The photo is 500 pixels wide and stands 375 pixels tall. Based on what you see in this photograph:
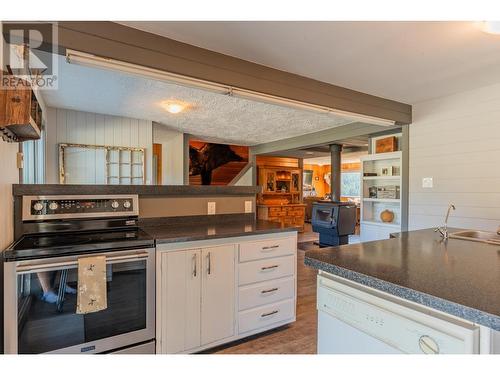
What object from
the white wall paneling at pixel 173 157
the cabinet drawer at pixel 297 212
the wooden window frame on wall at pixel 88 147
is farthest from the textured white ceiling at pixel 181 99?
the cabinet drawer at pixel 297 212

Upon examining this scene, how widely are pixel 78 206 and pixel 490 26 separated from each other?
2943 mm

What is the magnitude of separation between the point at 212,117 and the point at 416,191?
3026 mm

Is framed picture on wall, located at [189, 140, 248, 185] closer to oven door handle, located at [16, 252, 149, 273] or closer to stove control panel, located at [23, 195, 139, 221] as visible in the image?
stove control panel, located at [23, 195, 139, 221]

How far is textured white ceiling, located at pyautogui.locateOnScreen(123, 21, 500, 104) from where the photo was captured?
191 centimetres

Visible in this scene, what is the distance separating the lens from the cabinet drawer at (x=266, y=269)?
84.8 inches

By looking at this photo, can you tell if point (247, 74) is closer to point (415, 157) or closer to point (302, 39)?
point (302, 39)

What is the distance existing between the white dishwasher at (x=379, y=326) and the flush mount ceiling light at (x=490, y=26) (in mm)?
1844

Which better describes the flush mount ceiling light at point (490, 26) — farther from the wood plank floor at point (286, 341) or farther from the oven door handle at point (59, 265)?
the oven door handle at point (59, 265)

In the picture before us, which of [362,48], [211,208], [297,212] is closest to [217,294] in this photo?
[211,208]

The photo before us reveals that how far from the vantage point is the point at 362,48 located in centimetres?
220

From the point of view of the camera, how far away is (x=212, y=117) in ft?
14.6

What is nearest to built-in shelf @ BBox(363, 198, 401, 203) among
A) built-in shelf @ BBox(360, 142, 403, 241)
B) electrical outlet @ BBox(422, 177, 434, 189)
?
built-in shelf @ BBox(360, 142, 403, 241)

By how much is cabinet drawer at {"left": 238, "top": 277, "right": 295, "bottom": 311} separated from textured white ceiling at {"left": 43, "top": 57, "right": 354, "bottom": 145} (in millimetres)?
1847
